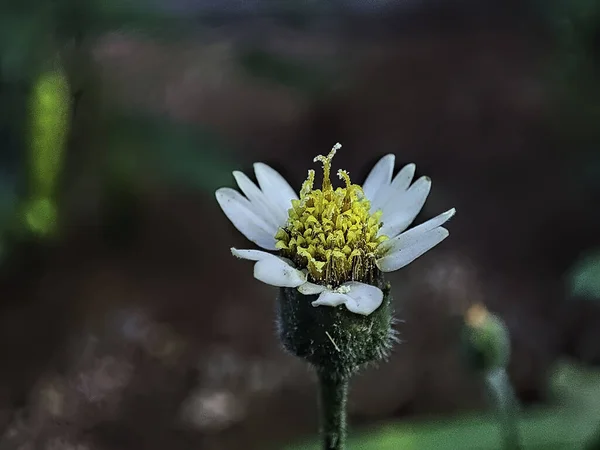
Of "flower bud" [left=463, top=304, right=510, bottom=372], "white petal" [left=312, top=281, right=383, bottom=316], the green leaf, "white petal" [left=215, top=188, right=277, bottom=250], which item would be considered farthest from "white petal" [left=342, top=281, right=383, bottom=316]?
the green leaf

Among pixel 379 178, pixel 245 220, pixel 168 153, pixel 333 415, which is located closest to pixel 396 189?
pixel 379 178

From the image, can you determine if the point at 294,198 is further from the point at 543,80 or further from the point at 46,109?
the point at 543,80

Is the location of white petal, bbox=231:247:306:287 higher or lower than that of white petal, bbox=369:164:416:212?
lower

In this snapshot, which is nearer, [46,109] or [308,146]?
[46,109]

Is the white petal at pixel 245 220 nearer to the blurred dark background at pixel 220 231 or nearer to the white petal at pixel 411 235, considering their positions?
the white petal at pixel 411 235

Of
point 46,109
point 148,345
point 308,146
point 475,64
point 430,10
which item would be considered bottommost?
point 148,345

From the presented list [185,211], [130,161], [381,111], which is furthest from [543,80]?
[130,161]

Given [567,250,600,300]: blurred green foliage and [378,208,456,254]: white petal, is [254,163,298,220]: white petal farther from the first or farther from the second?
[567,250,600,300]: blurred green foliage

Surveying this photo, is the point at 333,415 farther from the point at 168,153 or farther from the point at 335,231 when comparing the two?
the point at 168,153
